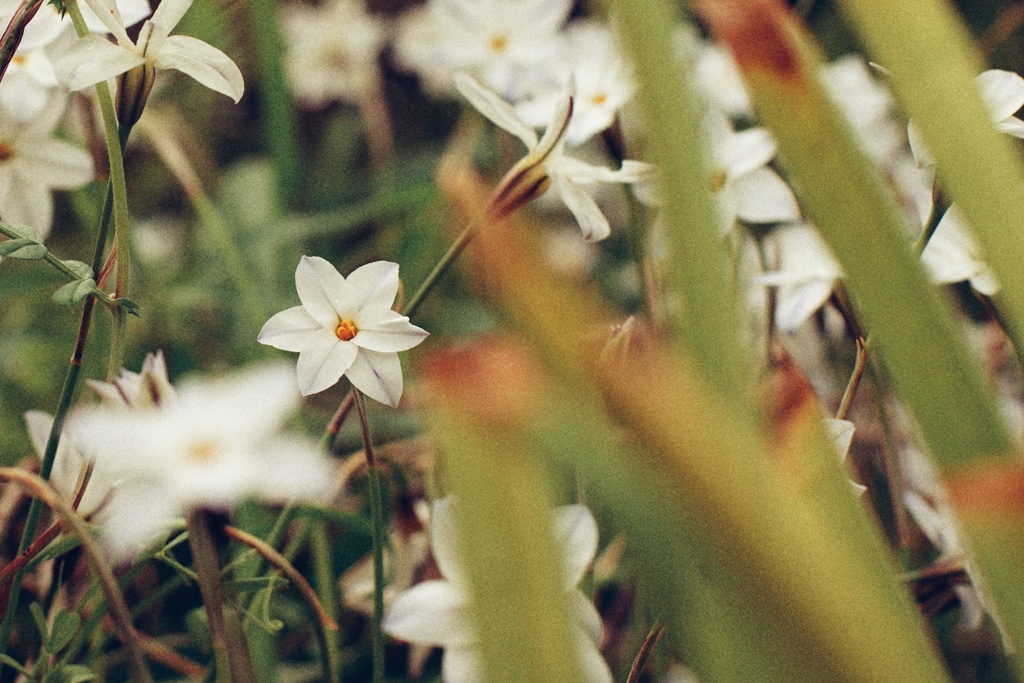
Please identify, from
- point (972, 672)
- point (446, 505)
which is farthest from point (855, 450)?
point (446, 505)

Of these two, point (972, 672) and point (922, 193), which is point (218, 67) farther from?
point (972, 672)

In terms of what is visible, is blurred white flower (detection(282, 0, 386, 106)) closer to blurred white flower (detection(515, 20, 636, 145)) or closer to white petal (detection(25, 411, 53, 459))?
blurred white flower (detection(515, 20, 636, 145))

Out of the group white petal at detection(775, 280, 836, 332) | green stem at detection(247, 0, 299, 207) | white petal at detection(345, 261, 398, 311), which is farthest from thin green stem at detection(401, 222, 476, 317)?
green stem at detection(247, 0, 299, 207)

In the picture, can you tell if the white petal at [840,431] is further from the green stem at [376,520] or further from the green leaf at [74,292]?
the green leaf at [74,292]

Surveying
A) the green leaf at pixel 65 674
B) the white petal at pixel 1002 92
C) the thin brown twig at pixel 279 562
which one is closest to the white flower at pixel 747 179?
the white petal at pixel 1002 92

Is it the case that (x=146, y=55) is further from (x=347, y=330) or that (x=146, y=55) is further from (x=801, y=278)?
(x=801, y=278)
